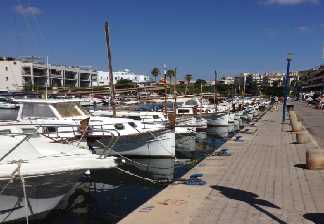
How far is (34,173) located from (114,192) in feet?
19.2

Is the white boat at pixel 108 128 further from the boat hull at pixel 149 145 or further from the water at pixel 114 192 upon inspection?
the water at pixel 114 192

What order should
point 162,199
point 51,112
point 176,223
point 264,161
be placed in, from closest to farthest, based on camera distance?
point 176,223 → point 162,199 → point 264,161 → point 51,112

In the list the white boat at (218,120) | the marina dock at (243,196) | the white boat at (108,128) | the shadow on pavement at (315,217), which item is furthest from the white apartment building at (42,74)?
the shadow on pavement at (315,217)

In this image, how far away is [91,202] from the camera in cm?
1372

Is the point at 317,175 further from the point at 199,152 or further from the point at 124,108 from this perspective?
the point at 124,108

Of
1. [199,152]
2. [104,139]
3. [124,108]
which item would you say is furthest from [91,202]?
[124,108]

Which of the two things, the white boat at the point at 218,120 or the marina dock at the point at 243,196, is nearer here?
the marina dock at the point at 243,196

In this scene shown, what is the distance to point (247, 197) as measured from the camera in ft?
34.4

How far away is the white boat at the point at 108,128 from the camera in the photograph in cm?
1848

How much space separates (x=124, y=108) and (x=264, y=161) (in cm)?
1653

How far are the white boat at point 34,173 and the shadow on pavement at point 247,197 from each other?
2.65 metres

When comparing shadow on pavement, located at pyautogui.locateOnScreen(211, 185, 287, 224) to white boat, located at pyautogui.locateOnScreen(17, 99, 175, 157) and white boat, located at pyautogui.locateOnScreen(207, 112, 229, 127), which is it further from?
white boat, located at pyautogui.locateOnScreen(207, 112, 229, 127)

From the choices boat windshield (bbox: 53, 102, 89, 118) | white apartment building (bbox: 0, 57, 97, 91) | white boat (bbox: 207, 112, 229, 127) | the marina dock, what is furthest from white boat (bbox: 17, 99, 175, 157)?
white apartment building (bbox: 0, 57, 97, 91)

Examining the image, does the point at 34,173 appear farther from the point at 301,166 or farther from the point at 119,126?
the point at 119,126
